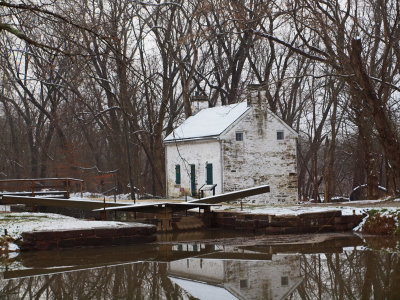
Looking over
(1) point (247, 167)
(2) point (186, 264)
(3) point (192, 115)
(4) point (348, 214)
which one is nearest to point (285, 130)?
(1) point (247, 167)

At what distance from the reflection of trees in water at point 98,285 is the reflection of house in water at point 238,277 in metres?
0.40

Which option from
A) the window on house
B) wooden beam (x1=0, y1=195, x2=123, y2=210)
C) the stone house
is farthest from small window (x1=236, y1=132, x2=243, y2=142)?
wooden beam (x1=0, y1=195, x2=123, y2=210)

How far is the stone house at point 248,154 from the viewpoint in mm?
29109

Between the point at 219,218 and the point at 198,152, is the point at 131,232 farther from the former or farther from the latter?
the point at 198,152

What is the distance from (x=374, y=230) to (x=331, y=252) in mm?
4509

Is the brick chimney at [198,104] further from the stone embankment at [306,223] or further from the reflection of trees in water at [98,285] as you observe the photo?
the reflection of trees in water at [98,285]

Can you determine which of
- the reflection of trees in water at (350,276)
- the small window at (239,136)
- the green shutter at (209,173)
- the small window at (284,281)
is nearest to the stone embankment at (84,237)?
the reflection of trees in water at (350,276)

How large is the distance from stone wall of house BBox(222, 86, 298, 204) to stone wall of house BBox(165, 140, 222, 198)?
1.94ft

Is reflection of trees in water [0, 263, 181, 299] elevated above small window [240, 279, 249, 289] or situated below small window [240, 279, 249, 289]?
above

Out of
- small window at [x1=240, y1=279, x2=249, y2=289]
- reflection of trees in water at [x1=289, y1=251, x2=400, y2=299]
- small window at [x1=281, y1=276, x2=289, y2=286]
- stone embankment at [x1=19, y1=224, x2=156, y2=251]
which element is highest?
stone embankment at [x1=19, y1=224, x2=156, y2=251]

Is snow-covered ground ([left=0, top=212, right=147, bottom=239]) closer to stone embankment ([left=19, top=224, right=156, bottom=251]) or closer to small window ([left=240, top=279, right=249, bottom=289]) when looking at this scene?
stone embankment ([left=19, top=224, right=156, bottom=251])

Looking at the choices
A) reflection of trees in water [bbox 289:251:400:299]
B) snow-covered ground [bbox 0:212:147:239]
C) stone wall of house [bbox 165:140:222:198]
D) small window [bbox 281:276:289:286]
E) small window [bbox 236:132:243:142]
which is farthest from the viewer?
small window [bbox 236:132:243:142]

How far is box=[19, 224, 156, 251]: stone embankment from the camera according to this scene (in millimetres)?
14609

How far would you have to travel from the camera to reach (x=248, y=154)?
29.5 metres
